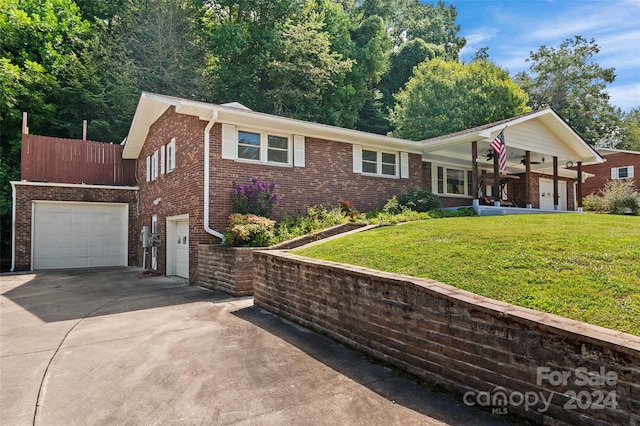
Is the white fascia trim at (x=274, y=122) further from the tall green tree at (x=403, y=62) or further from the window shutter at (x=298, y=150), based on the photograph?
the tall green tree at (x=403, y=62)

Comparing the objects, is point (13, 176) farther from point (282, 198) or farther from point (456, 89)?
point (456, 89)

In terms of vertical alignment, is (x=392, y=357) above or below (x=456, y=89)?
below

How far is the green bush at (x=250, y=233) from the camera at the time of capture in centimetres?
841

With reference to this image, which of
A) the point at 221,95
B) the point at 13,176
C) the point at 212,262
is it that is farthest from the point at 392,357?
the point at 221,95

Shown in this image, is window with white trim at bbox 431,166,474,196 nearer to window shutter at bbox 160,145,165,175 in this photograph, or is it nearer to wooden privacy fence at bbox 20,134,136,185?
window shutter at bbox 160,145,165,175

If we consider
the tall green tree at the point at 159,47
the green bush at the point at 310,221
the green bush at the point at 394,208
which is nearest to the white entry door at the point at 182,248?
the green bush at the point at 310,221

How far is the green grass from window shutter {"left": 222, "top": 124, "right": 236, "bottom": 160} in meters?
4.48

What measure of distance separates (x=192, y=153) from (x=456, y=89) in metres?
20.2

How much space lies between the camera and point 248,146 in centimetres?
1034

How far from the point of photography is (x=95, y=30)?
861 inches

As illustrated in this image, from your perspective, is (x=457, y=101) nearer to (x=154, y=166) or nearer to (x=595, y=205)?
(x=595, y=205)

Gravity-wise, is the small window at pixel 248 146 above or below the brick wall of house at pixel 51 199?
above

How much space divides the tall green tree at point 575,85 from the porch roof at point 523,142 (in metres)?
23.7

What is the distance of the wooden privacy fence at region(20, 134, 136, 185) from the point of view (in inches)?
573
